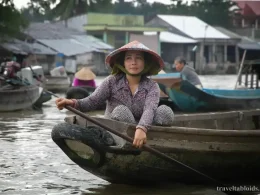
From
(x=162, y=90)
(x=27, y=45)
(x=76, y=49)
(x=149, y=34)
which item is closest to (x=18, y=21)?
(x=27, y=45)

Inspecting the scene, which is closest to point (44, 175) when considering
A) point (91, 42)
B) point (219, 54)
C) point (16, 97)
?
point (16, 97)

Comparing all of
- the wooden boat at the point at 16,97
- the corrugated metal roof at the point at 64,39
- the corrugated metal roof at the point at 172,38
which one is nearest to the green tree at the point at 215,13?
the corrugated metal roof at the point at 172,38

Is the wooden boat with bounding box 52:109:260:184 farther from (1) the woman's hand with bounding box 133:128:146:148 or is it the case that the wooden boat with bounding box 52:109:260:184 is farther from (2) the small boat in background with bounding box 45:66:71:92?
(2) the small boat in background with bounding box 45:66:71:92

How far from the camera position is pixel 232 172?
4980mm

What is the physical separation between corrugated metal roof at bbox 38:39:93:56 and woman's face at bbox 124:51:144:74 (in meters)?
24.4

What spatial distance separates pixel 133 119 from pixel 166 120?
1.01 feet

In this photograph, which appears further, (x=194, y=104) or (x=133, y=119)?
(x=194, y=104)

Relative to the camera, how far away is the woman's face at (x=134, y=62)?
4.74 metres

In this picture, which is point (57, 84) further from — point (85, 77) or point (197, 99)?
point (197, 99)

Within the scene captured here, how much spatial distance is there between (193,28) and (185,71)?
3028cm

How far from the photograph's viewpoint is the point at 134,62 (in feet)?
15.6

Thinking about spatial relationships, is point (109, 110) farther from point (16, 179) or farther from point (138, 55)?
point (16, 179)

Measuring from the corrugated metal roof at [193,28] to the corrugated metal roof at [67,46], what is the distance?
428 inches

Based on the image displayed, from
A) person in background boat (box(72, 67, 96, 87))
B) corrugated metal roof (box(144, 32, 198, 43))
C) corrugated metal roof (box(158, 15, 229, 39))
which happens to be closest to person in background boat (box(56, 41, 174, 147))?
person in background boat (box(72, 67, 96, 87))
